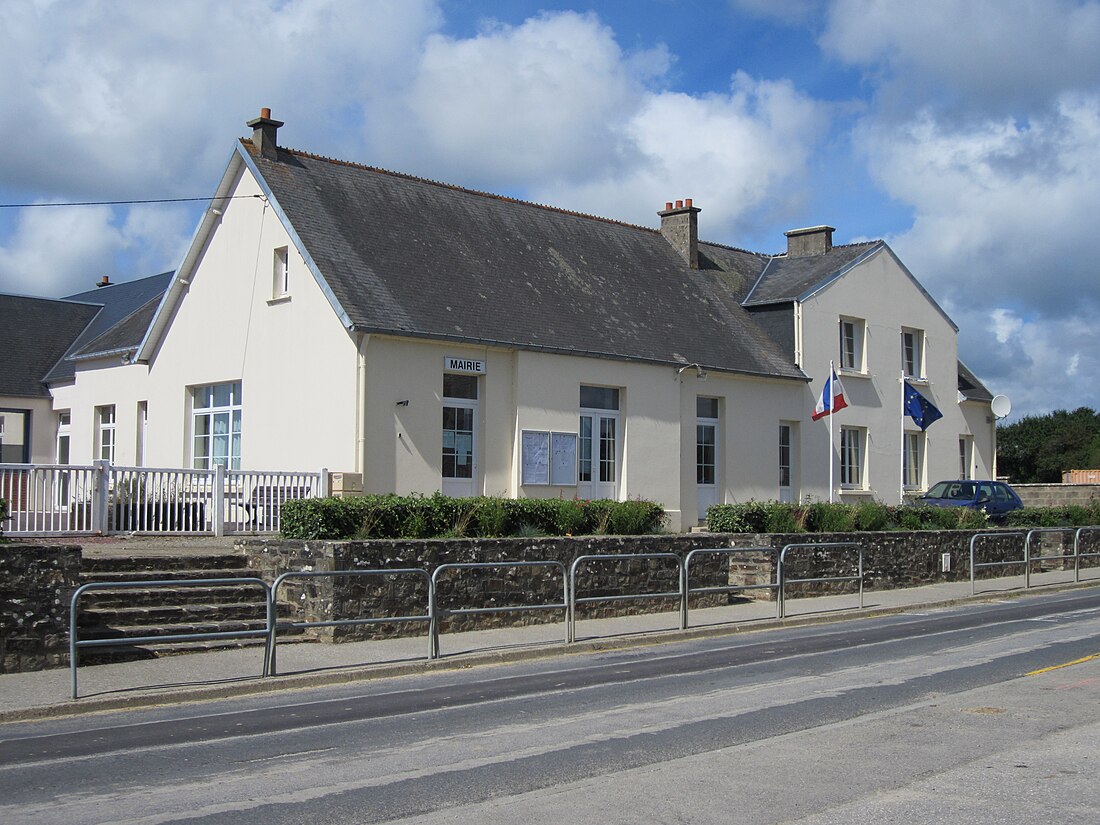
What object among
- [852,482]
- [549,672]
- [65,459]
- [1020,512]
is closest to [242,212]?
[65,459]

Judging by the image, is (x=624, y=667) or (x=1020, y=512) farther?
(x=1020, y=512)

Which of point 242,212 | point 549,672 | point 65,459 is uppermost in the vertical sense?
point 242,212

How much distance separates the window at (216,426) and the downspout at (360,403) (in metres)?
4.31

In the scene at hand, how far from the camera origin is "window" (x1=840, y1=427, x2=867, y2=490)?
101 feet

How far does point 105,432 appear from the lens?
95.3 feet

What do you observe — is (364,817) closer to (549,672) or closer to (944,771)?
(944,771)

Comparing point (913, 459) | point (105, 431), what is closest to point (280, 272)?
point (105, 431)

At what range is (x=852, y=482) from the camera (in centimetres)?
3116

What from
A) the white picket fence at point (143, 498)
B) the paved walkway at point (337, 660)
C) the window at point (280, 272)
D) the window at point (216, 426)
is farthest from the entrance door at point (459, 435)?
the paved walkway at point (337, 660)

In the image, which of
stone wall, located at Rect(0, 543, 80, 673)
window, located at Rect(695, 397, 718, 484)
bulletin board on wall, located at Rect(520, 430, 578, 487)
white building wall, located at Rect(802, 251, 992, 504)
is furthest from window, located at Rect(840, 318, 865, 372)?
stone wall, located at Rect(0, 543, 80, 673)

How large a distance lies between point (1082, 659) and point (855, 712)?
443 cm

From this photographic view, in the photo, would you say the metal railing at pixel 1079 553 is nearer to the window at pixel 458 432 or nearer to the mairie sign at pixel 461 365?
the window at pixel 458 432

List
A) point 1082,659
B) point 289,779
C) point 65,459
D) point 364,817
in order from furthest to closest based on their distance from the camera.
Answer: point 65,459 → point 1082,659 → point 289,779 → point 364,817

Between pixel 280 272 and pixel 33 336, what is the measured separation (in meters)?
12.8
